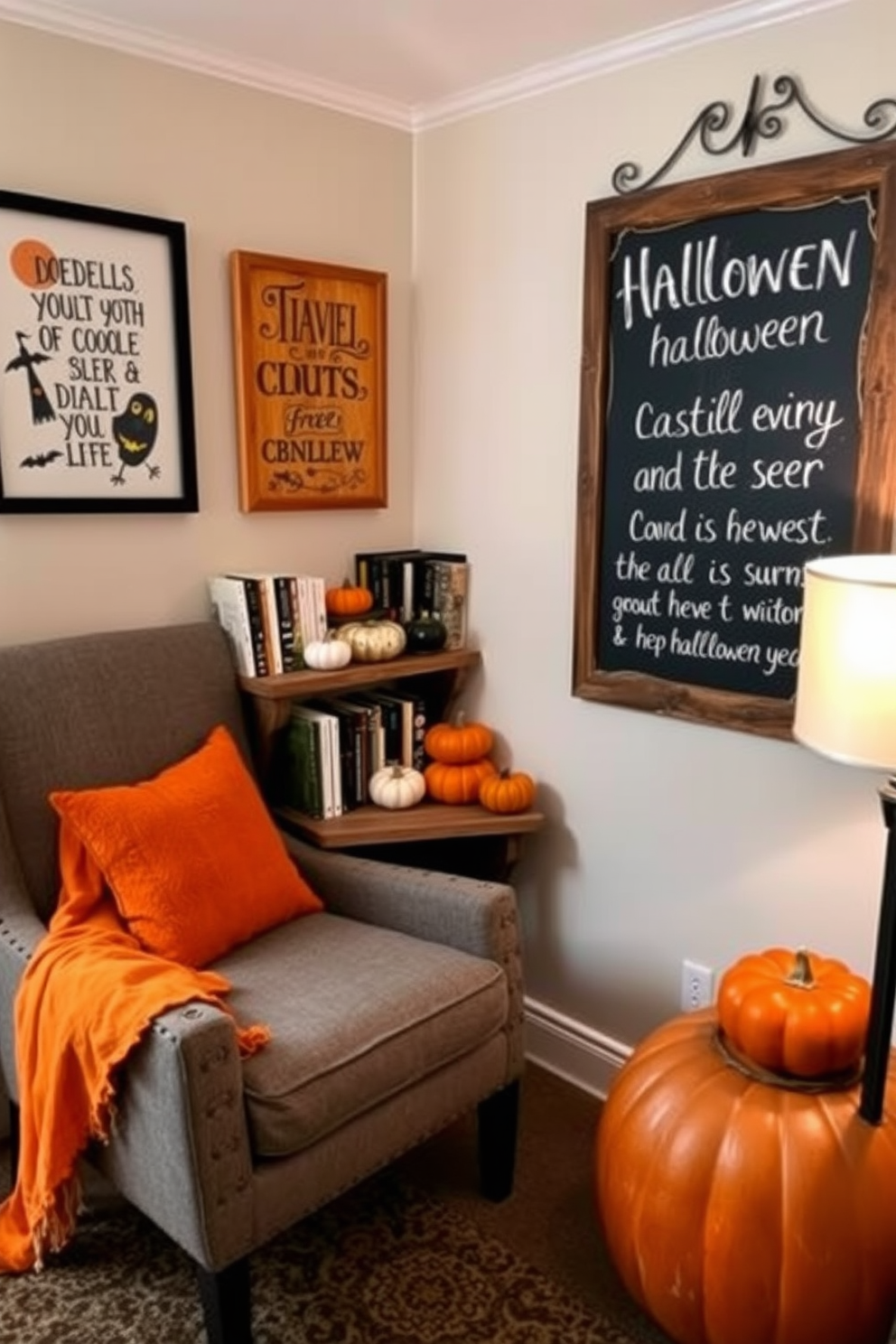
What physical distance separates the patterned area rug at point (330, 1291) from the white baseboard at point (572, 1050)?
1.78ft

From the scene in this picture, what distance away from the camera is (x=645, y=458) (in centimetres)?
202

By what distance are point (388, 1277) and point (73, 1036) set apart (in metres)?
0.75

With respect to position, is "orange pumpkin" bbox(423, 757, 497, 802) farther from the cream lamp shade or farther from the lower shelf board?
the cream lamp shade

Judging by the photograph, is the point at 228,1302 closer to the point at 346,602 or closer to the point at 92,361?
the point at 346,602

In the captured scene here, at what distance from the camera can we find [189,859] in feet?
5.87

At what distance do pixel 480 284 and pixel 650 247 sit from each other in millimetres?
493

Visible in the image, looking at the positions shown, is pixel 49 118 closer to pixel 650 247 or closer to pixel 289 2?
pixel 289 2

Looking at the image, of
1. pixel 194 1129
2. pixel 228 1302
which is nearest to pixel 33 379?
pixel 194 1129

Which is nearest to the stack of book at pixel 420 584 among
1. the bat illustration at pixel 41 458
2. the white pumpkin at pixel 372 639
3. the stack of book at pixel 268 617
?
the white pumpkin at pixel 372 639

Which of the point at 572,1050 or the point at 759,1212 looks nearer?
the point at 759,1212

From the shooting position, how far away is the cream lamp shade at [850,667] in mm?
1299

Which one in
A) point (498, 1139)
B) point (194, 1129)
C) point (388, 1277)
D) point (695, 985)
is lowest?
point (388, 1277)

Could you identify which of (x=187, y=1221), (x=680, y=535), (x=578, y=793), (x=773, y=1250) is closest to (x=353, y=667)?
(x=578, y=793)

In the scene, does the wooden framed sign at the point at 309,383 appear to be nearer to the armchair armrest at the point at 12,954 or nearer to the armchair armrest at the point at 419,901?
the armchair armrest at the point at 419,901
